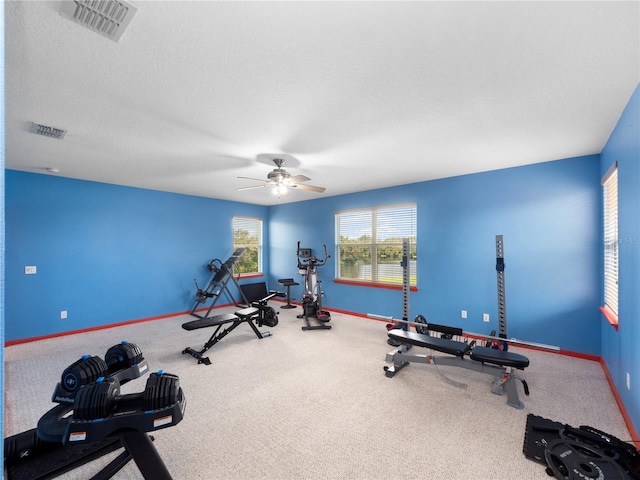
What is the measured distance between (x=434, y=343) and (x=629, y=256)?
168 centimetres

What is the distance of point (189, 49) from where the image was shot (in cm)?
152

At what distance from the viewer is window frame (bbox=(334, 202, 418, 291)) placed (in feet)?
15.5

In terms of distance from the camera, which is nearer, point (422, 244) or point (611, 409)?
point (611, 409)

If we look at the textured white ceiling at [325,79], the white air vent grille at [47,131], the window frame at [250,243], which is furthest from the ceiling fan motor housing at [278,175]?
the window frame at [250,243]

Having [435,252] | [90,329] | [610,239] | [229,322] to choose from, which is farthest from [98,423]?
[610,239]

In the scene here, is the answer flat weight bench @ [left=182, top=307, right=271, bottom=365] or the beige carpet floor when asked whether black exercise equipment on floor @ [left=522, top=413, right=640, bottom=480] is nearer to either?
the beige carpet floor

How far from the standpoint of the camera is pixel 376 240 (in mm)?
5254

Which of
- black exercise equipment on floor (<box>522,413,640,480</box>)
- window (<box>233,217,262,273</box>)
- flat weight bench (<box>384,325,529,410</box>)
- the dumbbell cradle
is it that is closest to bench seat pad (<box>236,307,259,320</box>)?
the dumbbell cradle

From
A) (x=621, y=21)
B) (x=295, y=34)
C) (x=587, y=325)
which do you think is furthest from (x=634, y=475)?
(x=295, y=34)

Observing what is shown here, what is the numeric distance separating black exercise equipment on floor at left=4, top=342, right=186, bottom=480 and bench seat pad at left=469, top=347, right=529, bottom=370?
8.35 feet

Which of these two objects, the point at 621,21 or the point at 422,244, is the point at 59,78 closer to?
the point at 621,21

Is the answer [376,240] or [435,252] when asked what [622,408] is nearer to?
[435,252]

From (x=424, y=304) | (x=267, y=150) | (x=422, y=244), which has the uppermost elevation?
(x=267, y=150)

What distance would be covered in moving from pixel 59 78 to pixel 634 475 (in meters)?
4.25
